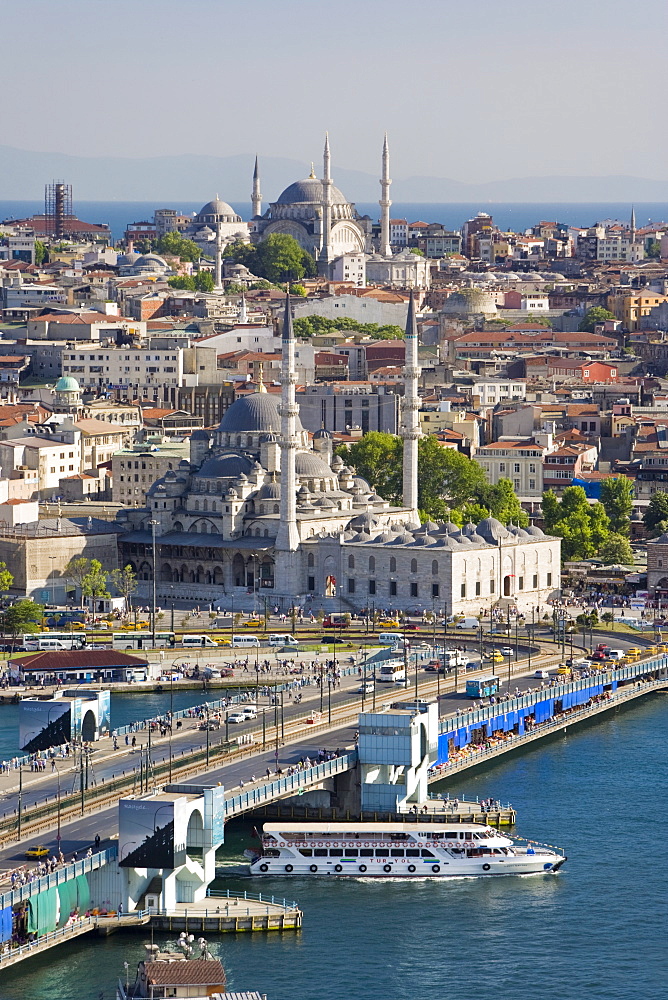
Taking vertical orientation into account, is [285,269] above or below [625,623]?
above

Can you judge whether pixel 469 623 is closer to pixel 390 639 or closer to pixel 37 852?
pixel 390 639

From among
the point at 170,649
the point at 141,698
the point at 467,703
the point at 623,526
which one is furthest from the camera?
the point at 623,526

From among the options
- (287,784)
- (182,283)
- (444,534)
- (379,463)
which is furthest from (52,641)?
(182,283)

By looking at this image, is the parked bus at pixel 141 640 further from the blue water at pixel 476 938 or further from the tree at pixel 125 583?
the blue water at pixel 476 938

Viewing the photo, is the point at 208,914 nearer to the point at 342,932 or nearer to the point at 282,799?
the point at 342,932

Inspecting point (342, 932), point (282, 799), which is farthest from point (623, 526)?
point (342, 932)
